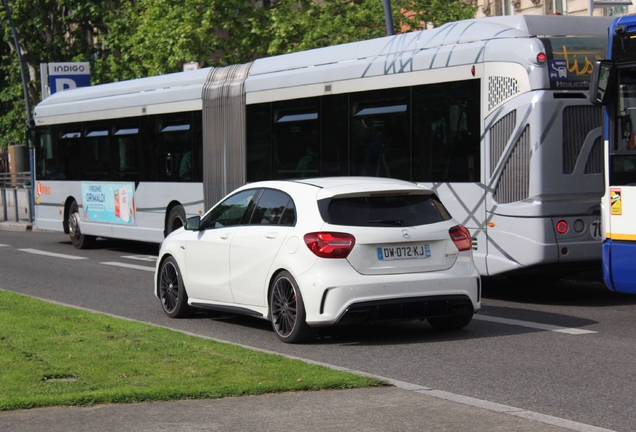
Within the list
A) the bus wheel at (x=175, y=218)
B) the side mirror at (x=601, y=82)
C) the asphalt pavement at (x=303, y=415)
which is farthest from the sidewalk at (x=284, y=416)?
the bus wheel at (x=175, y=218)

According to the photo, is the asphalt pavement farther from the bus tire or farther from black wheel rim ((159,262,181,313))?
the bus tire

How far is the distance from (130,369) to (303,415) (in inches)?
79.6

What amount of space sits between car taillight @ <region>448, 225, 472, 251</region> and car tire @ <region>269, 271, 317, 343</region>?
1.50 m

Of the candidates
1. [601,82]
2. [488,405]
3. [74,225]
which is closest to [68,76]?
[74,225]

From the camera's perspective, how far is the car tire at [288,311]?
10.1m

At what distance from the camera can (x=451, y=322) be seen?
10.9 meters

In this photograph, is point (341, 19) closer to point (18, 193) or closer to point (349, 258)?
point (18, 193)

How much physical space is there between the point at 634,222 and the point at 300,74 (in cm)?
671

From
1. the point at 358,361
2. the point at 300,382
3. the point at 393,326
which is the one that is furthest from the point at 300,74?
the point at 300,382

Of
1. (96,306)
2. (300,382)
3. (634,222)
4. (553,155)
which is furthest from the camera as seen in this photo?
(96,306)

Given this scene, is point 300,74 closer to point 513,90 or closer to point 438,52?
point 438,52

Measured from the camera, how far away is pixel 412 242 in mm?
10148

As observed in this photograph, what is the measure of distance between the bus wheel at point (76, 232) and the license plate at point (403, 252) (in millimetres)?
14937

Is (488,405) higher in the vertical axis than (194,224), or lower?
lower
